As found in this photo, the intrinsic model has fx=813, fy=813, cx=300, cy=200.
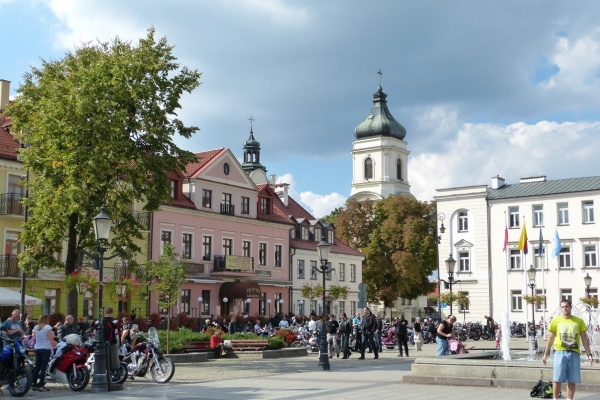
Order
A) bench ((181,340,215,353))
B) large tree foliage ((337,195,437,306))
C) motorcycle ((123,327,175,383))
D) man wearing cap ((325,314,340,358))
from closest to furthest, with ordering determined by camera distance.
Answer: motorcycle ((123,327,175,383))
bench ((181,340,215,353))
man wearing cap ((325,314,340,358))
large tree foliage ((337,195,437,306))

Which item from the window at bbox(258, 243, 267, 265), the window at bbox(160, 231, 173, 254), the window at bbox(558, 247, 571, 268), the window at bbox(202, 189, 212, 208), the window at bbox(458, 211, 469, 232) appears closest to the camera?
the window at bbox(160, 231, 173, 254)

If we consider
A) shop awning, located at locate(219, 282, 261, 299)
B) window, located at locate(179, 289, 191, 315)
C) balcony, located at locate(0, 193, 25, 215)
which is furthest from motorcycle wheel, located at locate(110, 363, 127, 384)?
shop awning, located at locate(219, 282, 261, 299)

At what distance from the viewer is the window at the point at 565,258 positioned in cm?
5931

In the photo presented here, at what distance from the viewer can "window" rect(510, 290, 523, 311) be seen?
199ft

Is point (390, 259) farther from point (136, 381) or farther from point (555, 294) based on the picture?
point (136, 381)

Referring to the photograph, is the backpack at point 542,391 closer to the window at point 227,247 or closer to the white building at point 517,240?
the window at point 227,247

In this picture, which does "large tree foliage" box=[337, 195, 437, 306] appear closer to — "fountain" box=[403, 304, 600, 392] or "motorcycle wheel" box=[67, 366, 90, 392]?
"fountain" box=[403, 304, 600, 392]

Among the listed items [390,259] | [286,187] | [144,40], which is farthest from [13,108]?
[390,259]

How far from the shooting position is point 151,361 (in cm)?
1964

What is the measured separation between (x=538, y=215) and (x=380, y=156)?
35648 mm

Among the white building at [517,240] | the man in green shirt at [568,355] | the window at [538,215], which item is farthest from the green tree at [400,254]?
the man in green shirt at [568,355]

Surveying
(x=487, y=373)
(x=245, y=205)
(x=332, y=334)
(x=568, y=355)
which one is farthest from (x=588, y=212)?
(x=568, y=355)

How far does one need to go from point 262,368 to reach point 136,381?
217 inches

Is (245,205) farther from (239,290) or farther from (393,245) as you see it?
(393,245)
